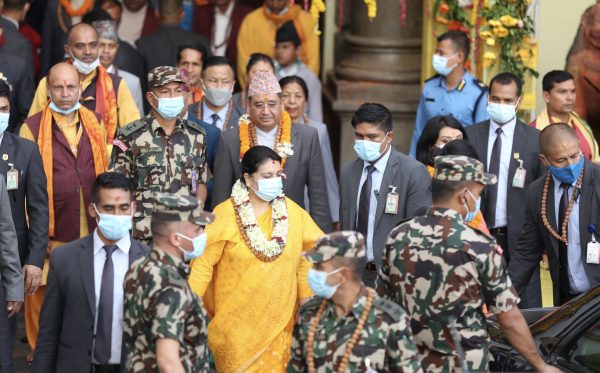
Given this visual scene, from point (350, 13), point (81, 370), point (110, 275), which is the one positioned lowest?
point (81, 370)

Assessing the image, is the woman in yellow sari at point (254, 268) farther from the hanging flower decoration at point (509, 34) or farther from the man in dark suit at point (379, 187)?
the hanging flower decoration at point (509, 34)

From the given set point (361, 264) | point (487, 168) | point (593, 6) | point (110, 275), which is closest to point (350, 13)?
point (593, 6)

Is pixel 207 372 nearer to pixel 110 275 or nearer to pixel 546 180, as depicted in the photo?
pixel 110 275

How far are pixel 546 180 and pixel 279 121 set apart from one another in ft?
6.36

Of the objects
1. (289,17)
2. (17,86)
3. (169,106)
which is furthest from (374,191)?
(289,17)

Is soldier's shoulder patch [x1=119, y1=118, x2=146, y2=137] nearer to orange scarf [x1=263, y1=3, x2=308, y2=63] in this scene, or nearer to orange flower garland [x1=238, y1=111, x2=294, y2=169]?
orange flower garland [x1=238, y1=111, x2=294, y2=169]

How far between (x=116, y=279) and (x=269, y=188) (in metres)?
1.26

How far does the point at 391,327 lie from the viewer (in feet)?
19.8

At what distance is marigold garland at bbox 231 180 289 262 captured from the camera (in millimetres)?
8234

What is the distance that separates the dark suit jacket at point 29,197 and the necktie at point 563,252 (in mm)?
3263

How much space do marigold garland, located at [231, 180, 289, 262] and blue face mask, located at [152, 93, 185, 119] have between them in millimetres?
1182

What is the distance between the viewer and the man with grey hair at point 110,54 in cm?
1127

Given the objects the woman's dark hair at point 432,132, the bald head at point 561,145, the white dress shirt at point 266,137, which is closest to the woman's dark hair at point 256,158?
the white dress shirt at point 266,137

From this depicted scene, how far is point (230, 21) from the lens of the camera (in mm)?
14508
